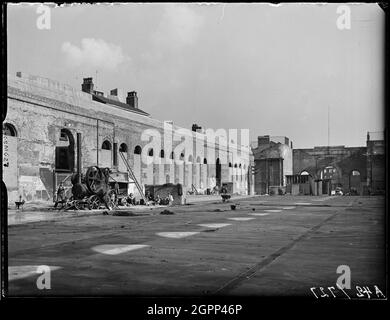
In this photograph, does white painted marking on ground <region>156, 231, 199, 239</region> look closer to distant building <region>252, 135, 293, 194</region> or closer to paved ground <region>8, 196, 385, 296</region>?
paved ground <region>8, 196, 385, 296</region>

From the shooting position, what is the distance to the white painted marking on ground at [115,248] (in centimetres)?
704

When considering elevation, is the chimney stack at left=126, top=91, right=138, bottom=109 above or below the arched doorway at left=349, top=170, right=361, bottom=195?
above

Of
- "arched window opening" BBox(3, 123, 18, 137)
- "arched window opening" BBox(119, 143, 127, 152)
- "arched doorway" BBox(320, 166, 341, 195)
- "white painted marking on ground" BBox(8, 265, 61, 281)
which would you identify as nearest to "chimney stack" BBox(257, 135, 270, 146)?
"arched doorway" BBox(320, 166, 341, 195)

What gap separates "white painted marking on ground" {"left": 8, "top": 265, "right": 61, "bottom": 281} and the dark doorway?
808 inches

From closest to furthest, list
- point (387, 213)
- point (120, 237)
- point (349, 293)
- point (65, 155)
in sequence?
point (387, 213) < point (349, 293) < point (120, 237) < point (65, 155)

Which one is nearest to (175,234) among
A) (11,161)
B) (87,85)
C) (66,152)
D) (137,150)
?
(11,161)

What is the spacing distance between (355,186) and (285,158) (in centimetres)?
1018

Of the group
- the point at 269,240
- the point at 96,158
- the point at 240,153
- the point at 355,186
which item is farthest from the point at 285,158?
the point at 269,240

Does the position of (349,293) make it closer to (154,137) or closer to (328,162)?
(154,137)

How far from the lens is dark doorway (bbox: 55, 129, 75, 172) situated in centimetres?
2556

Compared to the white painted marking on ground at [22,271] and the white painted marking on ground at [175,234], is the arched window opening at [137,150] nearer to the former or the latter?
the white painted marking on ground at [175,234]

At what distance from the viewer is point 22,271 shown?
211 inches

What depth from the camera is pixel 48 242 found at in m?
8.34

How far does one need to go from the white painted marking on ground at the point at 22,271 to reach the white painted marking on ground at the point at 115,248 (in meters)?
1.47
